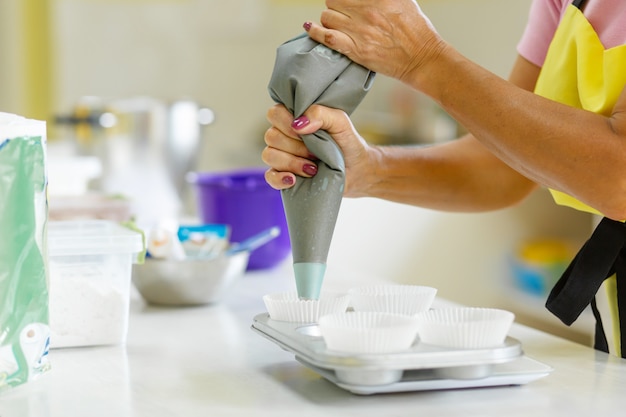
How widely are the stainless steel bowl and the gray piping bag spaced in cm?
34

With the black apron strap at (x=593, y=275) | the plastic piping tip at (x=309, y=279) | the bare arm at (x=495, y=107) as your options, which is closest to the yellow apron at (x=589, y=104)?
the black apron strap at (x=593, y=275)

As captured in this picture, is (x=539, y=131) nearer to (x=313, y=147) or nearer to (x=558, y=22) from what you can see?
(x=313, y=147)

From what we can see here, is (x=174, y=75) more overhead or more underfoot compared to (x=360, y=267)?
more overhead

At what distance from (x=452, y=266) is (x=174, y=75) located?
253 centimetres

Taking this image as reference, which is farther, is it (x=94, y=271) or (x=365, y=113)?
(x=365, y=113)

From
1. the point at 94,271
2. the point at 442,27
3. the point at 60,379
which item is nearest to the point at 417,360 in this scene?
A: the point at 60,379

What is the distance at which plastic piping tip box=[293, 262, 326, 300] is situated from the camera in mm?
1104

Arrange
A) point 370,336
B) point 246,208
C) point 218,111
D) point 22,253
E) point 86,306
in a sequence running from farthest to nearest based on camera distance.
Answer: point 218,111, point 246,208, point 86,306, point 22,253, point 370,336

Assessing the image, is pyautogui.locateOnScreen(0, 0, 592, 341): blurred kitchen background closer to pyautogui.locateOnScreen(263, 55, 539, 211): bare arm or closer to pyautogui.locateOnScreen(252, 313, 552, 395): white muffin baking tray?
pyautogui.locateOnScreen(263, 55, 539, 211): bare arm

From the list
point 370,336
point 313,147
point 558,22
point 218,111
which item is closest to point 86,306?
point 313,147

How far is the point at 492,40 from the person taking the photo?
149 inches

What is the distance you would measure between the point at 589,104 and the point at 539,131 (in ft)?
0.70

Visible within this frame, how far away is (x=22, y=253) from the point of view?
0.97 m

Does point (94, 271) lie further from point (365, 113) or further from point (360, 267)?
point (365, 113)
